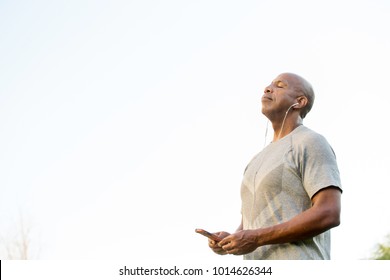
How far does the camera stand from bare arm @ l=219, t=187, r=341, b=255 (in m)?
2.77

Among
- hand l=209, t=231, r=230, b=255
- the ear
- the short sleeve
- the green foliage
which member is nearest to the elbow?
the short sleeve

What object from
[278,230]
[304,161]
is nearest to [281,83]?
[304,161]

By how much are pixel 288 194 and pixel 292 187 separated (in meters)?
0.04

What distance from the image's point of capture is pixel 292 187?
3.04m

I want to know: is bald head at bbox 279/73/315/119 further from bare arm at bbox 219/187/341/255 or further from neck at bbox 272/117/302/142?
bare arm at bbox 219/187/341/255

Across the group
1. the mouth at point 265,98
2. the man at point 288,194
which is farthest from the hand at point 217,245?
the mouth at point 265,98

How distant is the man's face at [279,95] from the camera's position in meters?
3.45

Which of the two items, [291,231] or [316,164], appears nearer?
[291,231]

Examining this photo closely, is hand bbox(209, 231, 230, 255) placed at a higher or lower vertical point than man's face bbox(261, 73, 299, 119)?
lower

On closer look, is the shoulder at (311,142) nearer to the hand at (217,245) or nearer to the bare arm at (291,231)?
the bare arm at (291,231)

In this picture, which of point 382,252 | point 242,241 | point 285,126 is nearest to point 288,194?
point 242,241

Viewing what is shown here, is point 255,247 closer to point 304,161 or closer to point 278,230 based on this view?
point 278,230

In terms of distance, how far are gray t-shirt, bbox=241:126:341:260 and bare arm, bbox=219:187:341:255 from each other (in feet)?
0.35

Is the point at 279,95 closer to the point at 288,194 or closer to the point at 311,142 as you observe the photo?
the point at 311,142
